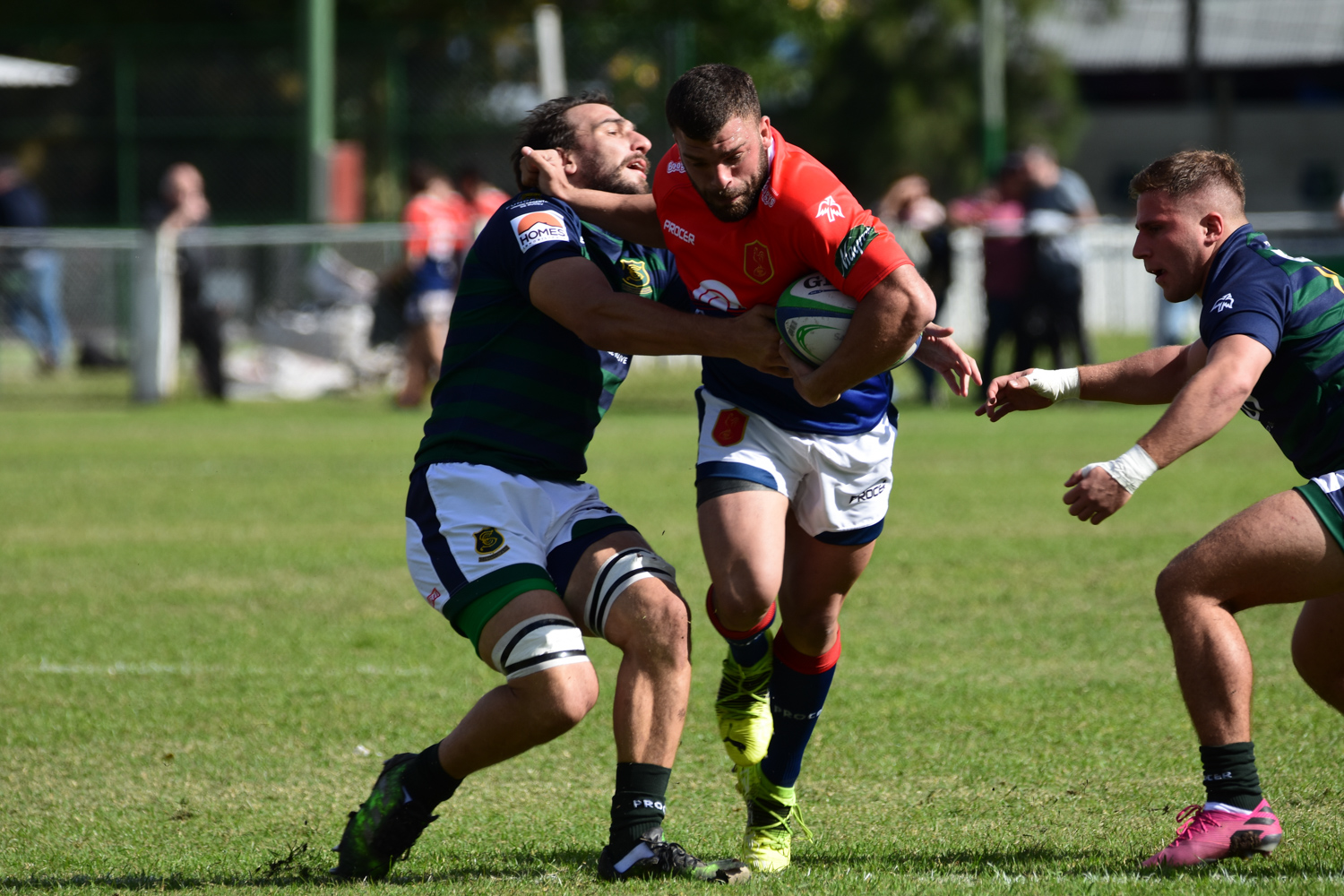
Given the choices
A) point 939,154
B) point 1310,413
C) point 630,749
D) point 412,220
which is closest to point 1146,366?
point 1310,413

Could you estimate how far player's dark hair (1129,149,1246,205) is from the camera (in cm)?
415

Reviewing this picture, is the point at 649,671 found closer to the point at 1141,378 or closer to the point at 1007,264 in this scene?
the point at 1141,378

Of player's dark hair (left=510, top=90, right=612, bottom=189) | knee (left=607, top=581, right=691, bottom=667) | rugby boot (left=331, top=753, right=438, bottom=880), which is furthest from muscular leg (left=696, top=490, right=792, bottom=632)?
player's dark hair (left=510, top=90, right=612, bottom=189)

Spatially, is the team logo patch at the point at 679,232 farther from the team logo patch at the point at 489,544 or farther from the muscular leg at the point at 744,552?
the team logo patch at the point at 489,544

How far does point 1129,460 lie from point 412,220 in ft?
45.7

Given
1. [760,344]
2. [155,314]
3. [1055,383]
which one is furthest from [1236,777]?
[155,314]

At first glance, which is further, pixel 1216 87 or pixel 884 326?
pixel 1216 87

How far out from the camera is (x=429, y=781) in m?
4.17

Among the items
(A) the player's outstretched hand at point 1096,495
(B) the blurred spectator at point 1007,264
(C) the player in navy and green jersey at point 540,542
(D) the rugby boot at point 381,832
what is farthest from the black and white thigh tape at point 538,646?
(B) the blurred spectator at point 1007,264

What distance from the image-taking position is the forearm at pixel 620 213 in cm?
450

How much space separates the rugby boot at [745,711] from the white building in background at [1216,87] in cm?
3907

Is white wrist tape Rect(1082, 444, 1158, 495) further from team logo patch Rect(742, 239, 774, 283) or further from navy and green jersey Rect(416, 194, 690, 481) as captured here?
navy and green jersey Rect(416, 194, 690, 481)

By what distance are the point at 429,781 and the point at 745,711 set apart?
0.95 m

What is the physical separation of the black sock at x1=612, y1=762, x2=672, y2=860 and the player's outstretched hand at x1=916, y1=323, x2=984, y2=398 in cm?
139
